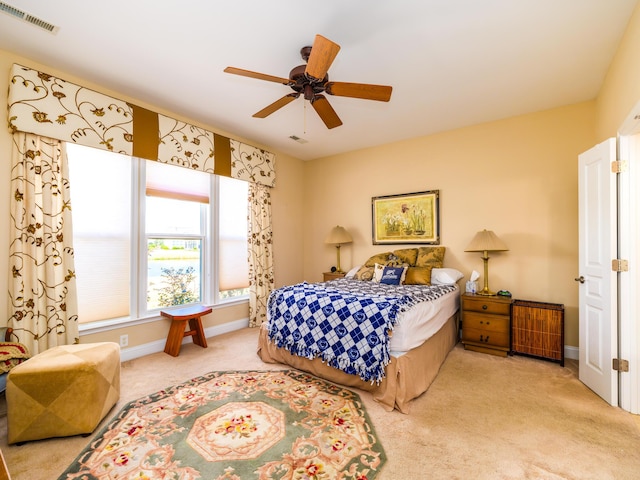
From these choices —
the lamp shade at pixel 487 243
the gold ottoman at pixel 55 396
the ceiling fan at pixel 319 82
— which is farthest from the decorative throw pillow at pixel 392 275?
the gold ottoman at pixel 55 396

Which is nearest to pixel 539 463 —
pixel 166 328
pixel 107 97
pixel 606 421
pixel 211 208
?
pixel 606 421

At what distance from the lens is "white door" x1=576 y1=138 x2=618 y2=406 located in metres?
2.25

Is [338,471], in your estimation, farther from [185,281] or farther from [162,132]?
[162,132]

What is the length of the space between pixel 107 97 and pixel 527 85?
426cm

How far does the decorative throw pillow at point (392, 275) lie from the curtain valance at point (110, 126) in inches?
97.4

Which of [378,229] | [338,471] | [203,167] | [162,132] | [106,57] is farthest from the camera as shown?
[378,229]

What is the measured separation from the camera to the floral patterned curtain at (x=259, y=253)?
4.41 m

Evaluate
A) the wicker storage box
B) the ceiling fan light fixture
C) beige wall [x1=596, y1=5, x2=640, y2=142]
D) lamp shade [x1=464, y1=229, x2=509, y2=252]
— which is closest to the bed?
lamp shade [x1=464, y1=229, x2=509, y2=252]

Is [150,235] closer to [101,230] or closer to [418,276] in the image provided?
[101,230]

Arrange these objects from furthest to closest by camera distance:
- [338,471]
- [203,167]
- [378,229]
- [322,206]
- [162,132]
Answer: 1. [322,206]
2. [378,229]
3. [203,167]
4. [162,132]
5. [338,471]

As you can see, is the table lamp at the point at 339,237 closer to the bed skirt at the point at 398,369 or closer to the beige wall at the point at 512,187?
the beige wall at the point at 512,187

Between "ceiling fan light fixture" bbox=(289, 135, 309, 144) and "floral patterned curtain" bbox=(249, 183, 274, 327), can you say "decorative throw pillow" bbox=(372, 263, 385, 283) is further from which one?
"ceiling fan light fixture" bbox=(289, 135, 309, 144)

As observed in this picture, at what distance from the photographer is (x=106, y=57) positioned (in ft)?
8.23

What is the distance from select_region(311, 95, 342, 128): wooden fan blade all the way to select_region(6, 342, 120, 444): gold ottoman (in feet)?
8.27
